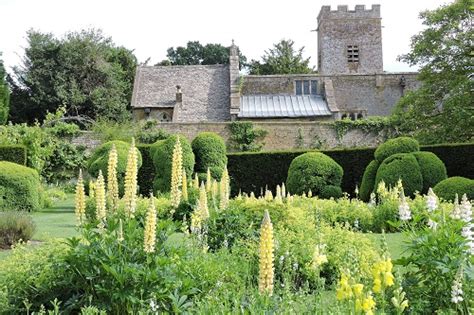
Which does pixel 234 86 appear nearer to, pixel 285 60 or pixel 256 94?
pixel 256 94

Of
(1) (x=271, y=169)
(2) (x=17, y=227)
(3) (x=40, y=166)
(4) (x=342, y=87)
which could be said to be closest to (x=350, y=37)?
(4) (x=342, y=87)

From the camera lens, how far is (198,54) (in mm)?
60312

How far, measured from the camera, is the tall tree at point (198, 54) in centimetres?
5894

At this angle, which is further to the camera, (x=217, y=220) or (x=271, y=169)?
(x=271, y=169)

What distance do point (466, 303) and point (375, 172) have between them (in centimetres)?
1227

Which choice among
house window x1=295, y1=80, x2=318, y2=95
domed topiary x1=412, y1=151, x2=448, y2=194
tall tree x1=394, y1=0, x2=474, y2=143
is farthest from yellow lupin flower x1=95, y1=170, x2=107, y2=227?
house window x1=295, y1=80, x2=318, y2=95

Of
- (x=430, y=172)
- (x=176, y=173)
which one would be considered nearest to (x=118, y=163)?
(x=430, y=172)

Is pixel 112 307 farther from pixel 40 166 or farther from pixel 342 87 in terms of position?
pixel 342 87

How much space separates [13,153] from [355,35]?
1157 inches

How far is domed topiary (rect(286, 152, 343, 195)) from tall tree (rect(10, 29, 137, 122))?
76.0 feet

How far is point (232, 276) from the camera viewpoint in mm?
5887

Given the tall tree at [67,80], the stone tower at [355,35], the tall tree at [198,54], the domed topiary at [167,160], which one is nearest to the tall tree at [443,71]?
the domed topiary at [167,160]

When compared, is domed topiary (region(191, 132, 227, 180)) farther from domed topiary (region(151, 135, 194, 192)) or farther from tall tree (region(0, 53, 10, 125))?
tall tree (region(0, 53, 10, 125))

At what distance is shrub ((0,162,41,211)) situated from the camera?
1540cm
